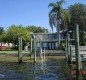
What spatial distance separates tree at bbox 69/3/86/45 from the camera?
96.2 metres

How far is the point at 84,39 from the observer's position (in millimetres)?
101750

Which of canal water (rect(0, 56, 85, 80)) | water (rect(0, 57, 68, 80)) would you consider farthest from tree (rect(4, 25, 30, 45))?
water (rect(0, 57, 68, 80))

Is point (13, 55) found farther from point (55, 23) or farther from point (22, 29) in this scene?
point (22, 29)

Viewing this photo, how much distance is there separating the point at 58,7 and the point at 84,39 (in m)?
19.4

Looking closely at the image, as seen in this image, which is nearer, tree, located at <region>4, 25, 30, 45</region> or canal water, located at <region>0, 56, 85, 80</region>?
canal water, located at <region>0, 56, 85, 80</region>

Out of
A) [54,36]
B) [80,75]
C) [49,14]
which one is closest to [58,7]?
[49,14]

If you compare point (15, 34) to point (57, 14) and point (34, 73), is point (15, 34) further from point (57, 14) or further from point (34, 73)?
point (34, 73)

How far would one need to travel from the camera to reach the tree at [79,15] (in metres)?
96.2

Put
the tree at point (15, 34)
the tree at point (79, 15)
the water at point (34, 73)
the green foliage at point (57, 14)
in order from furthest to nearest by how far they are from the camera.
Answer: the tree at point (15, 34), the tree at point (79, 15), the green foliage at point (57, 14), the water at point (34, 73)

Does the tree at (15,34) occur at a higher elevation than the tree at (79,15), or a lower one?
lower

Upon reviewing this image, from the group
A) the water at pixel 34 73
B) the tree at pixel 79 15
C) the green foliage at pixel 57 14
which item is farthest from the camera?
the tree at pixel 79 15

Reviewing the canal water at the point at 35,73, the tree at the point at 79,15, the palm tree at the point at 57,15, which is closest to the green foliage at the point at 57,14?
the palm tree at the point at 57,15

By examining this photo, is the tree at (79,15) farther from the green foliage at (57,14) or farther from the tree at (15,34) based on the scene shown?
the tree at (15,34)

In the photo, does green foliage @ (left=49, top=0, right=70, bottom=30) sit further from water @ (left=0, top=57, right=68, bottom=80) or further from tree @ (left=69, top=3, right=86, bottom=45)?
water @ (left=0, top=57, right=68, bottom=80)
